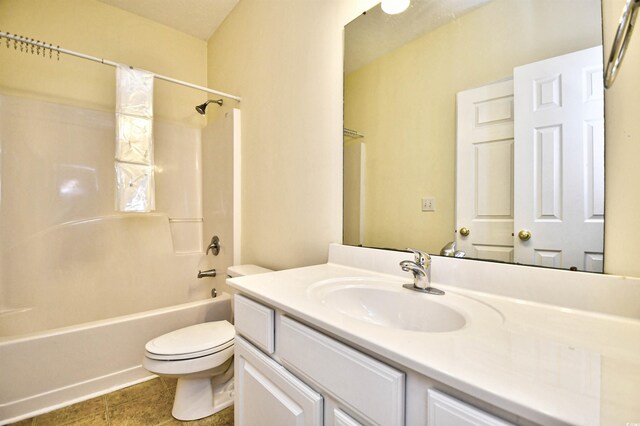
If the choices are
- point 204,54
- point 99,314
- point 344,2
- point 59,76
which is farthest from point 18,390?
point 204,54

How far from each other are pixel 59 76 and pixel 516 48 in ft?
8.66

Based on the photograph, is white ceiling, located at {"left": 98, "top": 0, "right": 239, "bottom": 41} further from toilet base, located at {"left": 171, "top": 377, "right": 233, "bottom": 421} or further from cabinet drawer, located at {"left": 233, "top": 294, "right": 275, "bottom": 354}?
toilet base, located at {"left": 171, "top": 377, "right": 233, "bottom": 421}

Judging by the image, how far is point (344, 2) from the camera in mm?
1258

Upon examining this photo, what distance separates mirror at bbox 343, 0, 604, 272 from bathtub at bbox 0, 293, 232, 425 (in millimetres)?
1333

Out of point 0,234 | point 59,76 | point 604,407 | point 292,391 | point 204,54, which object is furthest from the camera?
point 204,54

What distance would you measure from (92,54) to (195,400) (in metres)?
2.41

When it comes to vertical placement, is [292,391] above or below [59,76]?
below

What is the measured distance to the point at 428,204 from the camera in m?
1.02

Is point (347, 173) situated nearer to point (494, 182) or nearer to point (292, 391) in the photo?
point (494, 182)

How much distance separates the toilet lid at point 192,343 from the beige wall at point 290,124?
46cm

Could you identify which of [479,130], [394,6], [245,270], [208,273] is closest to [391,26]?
[394,6]

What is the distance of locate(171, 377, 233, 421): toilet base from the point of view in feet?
4.48

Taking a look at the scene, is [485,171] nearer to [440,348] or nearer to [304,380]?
[440,348]

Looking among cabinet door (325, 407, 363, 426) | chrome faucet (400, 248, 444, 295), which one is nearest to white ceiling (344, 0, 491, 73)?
chrome faucet (400, 248, 444, 295)
